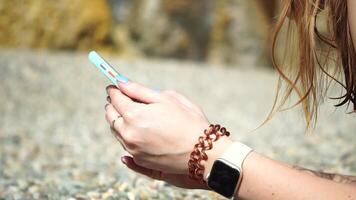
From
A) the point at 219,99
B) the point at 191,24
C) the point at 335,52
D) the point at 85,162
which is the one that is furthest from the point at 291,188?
the point at 191,24

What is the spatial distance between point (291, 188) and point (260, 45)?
9.11m

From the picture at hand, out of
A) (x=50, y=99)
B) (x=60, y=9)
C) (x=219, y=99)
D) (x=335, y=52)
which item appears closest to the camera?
(x=335, y=52)


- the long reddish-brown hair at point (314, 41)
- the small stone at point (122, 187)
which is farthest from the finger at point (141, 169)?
the small stone at point (122, 187)

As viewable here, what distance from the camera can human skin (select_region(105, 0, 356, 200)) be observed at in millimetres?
1035

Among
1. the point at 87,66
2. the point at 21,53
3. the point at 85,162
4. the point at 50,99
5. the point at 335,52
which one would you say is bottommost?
the point at 335,52

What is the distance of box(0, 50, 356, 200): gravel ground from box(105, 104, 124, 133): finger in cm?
61

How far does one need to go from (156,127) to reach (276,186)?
250 millimetres

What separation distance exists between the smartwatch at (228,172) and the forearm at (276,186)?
0.01 meters

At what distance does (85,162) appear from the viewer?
3221 millimetres

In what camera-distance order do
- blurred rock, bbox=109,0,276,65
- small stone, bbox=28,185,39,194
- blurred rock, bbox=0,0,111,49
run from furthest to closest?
blurred rock, bbox=109,0,276,65, blurred rock, bbox=0,0,111,49, small stone, bbox=28,185,39,194

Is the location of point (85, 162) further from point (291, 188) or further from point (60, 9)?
point (60, 9)

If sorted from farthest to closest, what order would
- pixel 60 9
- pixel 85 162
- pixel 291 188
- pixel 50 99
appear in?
1. pixel 60 9
2. pixel 50 99
3. pixel 85 162
4. pixel 291 188

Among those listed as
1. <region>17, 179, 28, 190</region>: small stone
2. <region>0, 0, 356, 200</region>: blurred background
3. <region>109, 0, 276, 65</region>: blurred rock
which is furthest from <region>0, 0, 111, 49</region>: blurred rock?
<region>17, 179, 28, 190</region>: small stone

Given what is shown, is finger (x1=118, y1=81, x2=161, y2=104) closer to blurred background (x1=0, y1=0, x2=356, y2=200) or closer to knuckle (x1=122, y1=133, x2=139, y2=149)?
knuckle (x1=122, y1=133, x2=139, y2=149)
